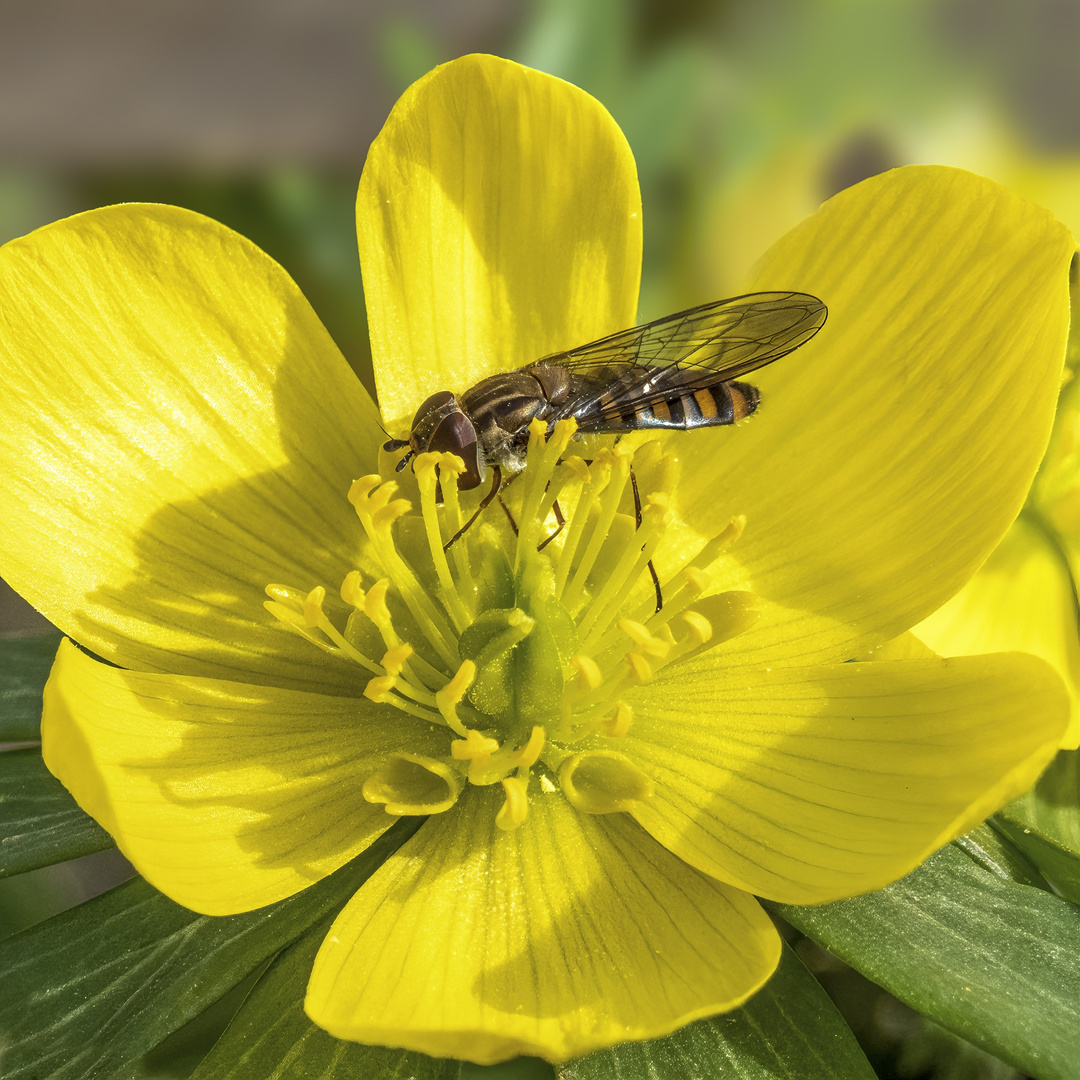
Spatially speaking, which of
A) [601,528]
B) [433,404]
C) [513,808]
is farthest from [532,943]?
[433,404]

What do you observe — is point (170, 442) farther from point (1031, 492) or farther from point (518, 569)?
point (1031, 492)

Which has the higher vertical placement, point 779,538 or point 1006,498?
point 1006,498

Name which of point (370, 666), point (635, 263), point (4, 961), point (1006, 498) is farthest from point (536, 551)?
point (4, 961)

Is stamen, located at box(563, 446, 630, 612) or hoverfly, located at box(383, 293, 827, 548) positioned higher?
hoverfly, located at box(383, 293, 827, 548)

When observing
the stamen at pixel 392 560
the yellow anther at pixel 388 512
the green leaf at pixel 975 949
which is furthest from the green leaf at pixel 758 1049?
the yellow anther at pixel 388 512

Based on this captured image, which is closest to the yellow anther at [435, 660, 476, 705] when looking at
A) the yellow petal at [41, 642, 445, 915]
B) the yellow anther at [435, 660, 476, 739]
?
the yellow anther at [435, 660, 476, 739]

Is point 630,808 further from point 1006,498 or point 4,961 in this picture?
point 4,961

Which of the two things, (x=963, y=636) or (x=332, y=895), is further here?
(x=963, y=636)

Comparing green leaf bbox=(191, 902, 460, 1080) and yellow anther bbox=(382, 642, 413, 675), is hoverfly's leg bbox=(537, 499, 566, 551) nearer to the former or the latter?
yellow anther bbox=(382, 642, 413, 675)
